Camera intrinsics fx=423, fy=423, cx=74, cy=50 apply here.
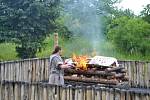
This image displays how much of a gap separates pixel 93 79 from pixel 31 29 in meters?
7.51

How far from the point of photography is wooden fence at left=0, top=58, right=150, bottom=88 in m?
13.3

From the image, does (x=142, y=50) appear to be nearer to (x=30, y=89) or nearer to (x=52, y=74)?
(x=52, y=74)

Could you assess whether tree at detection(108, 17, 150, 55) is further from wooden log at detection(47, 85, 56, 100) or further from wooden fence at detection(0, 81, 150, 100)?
wooden log at detection(47, 85, 56, 100)

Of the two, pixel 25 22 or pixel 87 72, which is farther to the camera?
pixel 25 22

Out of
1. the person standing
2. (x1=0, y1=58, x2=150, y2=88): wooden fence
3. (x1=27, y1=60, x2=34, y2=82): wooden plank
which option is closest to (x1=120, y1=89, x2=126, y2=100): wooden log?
the person standing

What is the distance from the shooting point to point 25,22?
19641mm

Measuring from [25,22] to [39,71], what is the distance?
220 inches

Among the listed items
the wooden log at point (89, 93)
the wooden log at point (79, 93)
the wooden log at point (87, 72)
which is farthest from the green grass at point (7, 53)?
the wooden log at point (89, 93)

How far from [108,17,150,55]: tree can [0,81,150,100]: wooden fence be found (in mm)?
13136

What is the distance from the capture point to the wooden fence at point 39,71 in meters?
13.3

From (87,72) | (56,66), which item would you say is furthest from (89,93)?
(87,72)

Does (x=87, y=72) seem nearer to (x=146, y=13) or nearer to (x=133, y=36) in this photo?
(x=133, y=36)

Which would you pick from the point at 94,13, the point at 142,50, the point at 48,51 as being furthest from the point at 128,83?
the point at 94,13

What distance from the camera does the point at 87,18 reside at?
27641mm
